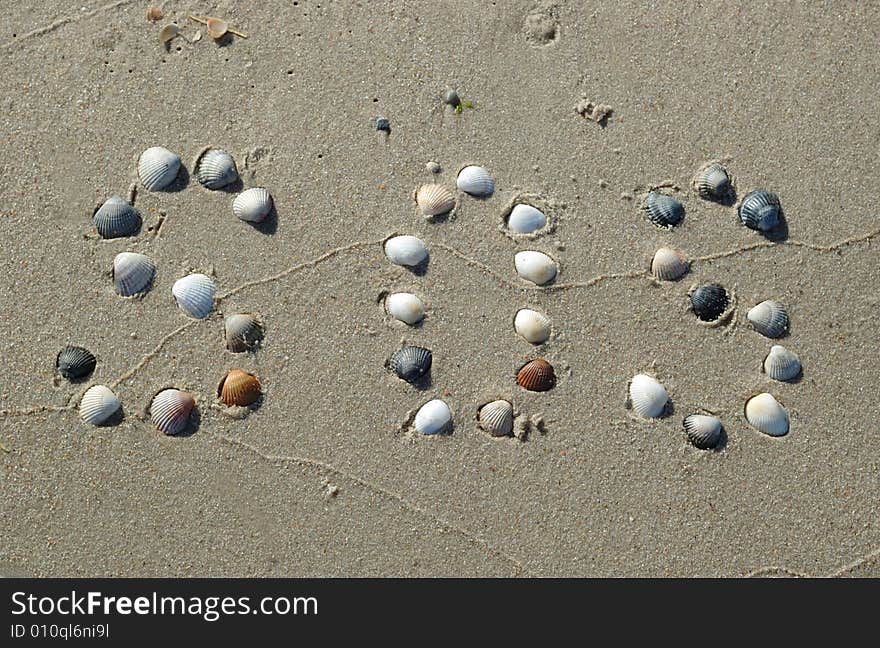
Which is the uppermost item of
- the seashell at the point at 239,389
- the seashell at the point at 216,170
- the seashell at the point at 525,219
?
the seashell at the point at 216,170

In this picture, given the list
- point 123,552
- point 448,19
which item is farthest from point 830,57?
point 123,552

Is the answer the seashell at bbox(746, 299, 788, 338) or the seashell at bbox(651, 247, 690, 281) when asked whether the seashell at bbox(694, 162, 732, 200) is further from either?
the seashell at bbox(746, 299, 788, 338)

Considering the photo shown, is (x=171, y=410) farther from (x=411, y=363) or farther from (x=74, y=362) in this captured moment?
(x=411, y=363)

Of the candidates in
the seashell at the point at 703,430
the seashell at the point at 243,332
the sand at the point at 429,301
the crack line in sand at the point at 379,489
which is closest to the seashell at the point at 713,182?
the sand at the point at 429,301

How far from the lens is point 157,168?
12.6 feet

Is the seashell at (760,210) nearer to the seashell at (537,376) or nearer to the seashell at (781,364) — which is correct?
the seashell at (781,364)

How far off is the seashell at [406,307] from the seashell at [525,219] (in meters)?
0.62

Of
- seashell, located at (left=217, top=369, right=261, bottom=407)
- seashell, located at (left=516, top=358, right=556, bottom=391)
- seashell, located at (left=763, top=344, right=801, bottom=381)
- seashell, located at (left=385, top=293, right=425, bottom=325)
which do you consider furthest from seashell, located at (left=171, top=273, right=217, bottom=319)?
seashell, located at (left=763, top=344, right=801, bottom=381)

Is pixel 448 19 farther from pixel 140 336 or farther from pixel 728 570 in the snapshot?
pixel 728 570

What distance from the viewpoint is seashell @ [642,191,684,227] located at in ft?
12.7

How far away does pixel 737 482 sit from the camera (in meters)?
3.88

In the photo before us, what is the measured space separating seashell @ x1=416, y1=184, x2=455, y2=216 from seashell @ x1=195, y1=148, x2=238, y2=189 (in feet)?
3.15

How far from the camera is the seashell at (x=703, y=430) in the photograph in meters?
3.83

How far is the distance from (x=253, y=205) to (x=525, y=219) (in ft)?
4.51
